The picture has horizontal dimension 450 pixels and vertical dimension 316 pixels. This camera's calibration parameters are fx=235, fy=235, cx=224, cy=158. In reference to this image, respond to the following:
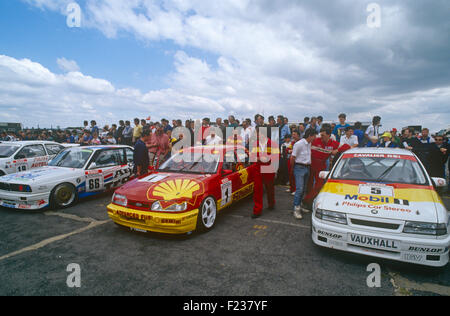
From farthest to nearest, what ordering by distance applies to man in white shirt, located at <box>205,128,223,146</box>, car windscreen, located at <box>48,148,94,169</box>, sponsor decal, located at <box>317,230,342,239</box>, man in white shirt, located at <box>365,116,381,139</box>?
man in white shirt, located at <box>205,128,223,146</box> → man in white shirt, located at <box>365,116,381,139</box> → car windscreen, located at <box>48,148,94,169</box> → sponsor decal, located at <box>317,230,342,239</box>

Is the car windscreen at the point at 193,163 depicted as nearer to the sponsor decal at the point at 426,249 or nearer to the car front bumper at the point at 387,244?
the car front bumper at the point at 387,244

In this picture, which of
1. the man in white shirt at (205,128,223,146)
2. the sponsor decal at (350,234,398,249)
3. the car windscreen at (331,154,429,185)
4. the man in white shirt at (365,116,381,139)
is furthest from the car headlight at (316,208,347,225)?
the man in white shirt at (365,116,381,139)

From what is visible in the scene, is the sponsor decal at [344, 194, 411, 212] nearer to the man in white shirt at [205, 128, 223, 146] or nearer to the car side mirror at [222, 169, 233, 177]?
the car side mirror at [222, 169, 233, 177]

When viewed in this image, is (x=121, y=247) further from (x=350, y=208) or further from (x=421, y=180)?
(x=421, y=180)

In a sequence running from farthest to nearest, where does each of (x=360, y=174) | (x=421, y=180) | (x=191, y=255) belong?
(x=360, y=174) < (x=421, y=180) < (x=191, y=255)

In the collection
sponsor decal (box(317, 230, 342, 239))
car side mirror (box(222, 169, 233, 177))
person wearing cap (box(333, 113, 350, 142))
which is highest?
person wearing cap (box(333, 113, 350, 142))

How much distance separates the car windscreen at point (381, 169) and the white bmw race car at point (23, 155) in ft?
28.4

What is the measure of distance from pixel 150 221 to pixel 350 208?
9.20 ft

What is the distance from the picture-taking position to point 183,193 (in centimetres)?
369

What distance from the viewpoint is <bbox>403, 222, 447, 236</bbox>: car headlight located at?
8.69 ft

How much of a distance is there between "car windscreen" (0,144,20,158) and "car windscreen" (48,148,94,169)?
2.43 metres

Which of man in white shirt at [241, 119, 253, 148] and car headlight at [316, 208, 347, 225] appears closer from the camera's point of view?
car headlight at [316, 208, 347, 225]
